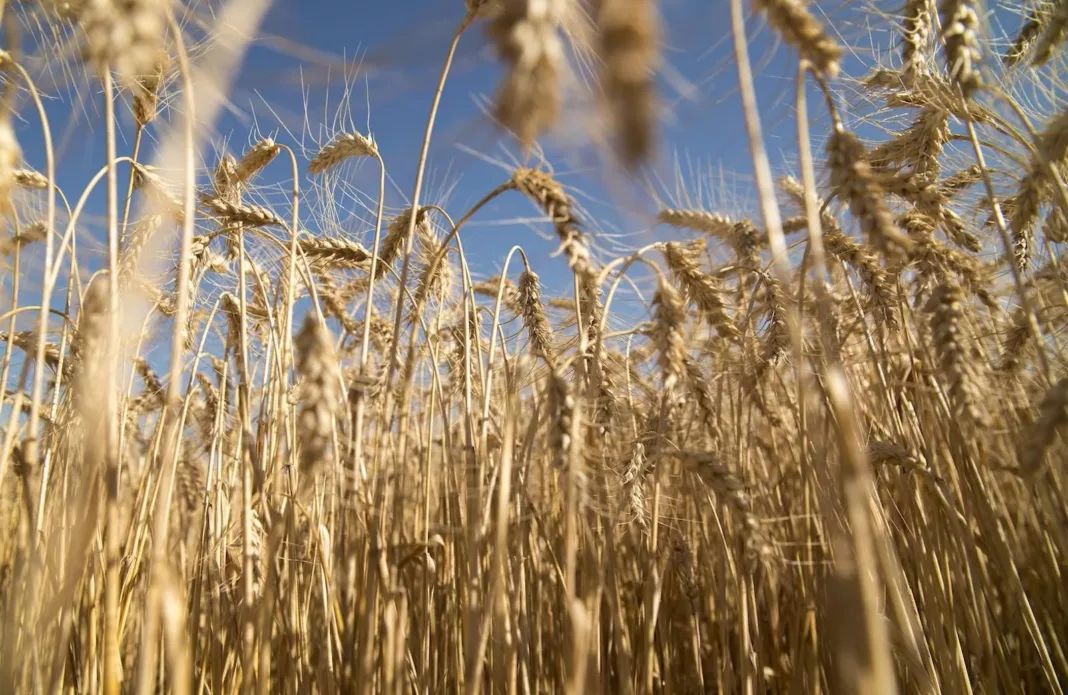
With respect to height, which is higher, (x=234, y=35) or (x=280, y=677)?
(x=234, y=35)

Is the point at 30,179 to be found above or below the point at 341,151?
below

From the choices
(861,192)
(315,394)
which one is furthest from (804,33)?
(315,394)

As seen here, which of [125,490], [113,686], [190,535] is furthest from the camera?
[190,535]

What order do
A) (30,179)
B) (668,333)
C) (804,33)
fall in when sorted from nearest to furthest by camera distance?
(804,33) → (668,333) → (30,179)

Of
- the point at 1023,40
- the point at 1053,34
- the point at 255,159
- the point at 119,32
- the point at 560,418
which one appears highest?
the point at 1023,40

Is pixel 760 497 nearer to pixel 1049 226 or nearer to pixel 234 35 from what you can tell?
pixel 1049 226

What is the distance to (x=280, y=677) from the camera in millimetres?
1666

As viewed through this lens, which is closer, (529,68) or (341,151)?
(529,68)

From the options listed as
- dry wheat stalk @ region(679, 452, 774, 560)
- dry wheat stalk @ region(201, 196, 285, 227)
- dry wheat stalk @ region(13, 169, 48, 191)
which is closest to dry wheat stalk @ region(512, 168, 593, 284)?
dry wheat stalk @ region(679, 452, 774, 560)

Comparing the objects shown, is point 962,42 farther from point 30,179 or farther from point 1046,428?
point 30,179

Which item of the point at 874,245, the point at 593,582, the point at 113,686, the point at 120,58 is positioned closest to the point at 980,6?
the point at 874,245

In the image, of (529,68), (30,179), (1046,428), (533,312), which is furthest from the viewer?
(30,179)

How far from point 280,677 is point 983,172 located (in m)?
2.15

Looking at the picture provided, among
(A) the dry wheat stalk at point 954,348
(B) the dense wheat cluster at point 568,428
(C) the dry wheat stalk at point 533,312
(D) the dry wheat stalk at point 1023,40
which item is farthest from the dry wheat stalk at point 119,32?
(D) the dry wheat stalk at point 1023,40
